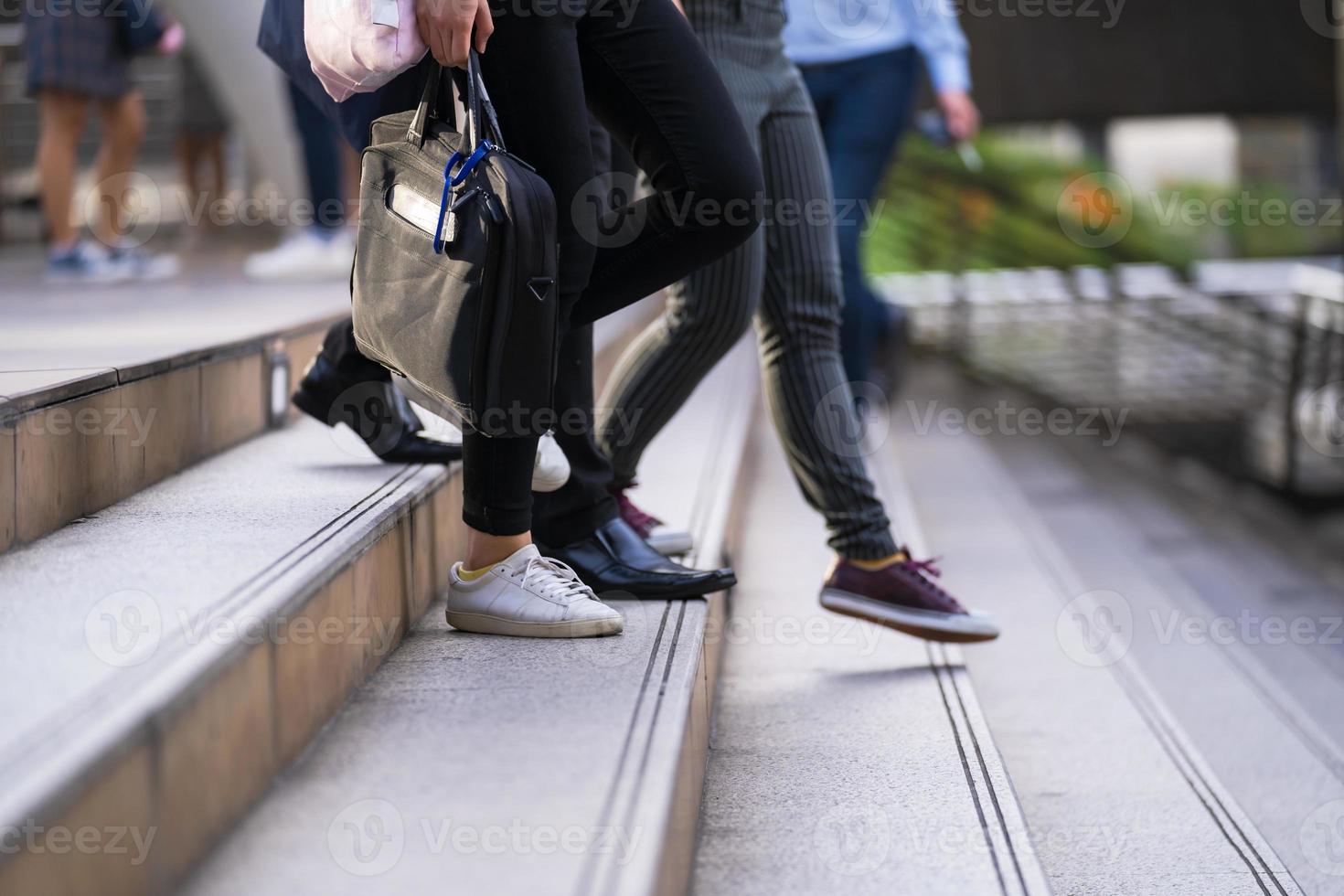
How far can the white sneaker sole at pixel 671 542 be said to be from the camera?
190 centimetres

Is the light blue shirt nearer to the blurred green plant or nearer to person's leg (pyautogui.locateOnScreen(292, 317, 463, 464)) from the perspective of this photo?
person's leg (pyautogui.locateOnScreen(292, 317, 463, 464))

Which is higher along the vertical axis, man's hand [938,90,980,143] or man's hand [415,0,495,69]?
man's hand [938,90,980,143]

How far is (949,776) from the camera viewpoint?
145cm

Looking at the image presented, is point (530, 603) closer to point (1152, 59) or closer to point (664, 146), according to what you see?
point (664, 146)

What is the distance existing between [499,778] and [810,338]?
0.89 metres

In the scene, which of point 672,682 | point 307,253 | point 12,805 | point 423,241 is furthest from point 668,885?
point 307,253

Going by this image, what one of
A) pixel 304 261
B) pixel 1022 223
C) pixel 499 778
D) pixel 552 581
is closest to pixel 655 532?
pixel 552 581

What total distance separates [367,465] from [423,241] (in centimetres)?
60

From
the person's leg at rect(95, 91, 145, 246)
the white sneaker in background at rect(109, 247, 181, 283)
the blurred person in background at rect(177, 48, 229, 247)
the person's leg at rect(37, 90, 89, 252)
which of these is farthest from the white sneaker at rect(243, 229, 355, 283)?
the blurred person in background at rect(177, 48, 229, 247)

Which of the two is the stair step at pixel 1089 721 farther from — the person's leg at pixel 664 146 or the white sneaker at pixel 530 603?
the person's leg at pixel 664 146

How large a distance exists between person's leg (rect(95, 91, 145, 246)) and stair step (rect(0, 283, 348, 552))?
1.25m

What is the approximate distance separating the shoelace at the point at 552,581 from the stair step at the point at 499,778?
0.05 metres

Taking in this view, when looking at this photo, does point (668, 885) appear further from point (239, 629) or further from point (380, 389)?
point (380, 389)

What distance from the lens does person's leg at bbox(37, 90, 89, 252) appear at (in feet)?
11.4
